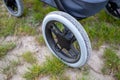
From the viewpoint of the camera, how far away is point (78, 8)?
4.68 feet

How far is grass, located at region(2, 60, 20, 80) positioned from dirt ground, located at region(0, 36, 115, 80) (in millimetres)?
21

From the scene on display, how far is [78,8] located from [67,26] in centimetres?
13

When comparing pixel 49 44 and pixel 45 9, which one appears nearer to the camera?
pixel 49 44

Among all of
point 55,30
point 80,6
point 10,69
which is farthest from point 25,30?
point 80,6

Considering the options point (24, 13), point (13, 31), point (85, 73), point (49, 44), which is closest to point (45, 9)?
point (24, 13)

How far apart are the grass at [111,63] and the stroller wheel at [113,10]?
0.97 feet

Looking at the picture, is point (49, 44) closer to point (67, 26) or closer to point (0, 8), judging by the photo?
point (67, 26)

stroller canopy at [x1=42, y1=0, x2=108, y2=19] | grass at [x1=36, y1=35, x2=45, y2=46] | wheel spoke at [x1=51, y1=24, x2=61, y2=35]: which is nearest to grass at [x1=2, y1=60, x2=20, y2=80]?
grass at [x1=36, y1=35, x2=45, y2=46]

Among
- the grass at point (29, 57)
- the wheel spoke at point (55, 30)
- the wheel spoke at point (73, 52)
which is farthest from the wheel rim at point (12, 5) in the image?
the wheel spoke at point (73, 52)

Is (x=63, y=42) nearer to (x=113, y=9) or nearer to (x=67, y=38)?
(x=67, y=38)

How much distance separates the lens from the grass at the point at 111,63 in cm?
167

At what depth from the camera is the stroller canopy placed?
1.37 meters

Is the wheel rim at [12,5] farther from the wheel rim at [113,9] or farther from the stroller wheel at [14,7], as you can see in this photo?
the wheel rim at [113,9]

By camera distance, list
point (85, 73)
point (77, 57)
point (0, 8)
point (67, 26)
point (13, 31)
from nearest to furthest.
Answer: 1. point (67, 26)
2. point (77, 57)
3. point (85, 73)
4. point (13, 31)
5. point (0, 8)
